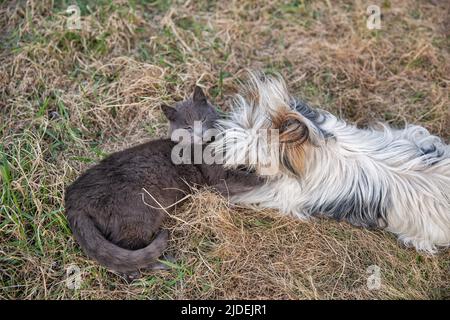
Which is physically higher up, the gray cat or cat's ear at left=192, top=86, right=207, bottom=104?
cat's ear at left=192, top=86, right=207, bottom=104

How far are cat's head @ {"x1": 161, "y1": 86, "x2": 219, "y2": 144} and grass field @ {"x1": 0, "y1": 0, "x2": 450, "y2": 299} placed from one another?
49 cm

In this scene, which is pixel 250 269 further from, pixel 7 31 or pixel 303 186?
pixel 7 31

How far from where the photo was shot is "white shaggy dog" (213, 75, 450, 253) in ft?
11.6

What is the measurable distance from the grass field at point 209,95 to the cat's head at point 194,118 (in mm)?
487

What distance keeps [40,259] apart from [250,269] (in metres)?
1.54

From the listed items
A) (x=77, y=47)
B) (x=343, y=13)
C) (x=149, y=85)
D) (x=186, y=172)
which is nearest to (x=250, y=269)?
(x=186, y=172)

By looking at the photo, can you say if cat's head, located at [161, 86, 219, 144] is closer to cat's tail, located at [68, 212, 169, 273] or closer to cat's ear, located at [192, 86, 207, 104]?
cat's ear, located at [192, 86, 207, 104]

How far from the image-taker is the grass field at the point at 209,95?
352 cm

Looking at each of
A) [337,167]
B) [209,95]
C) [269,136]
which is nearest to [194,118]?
Result: [269,136]

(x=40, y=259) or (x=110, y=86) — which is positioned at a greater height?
(x=110, y=86)

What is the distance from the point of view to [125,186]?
11.1 feet

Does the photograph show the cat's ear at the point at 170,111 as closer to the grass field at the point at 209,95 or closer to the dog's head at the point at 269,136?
the dog's head at the point at 269,136

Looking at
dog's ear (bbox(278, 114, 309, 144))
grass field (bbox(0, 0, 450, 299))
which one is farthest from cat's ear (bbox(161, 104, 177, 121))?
dog's ear (bbox(278, 114, 309, 144))

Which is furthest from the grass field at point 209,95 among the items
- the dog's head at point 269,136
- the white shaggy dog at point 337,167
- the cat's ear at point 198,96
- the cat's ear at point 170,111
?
the cat's ear at point 198,96
